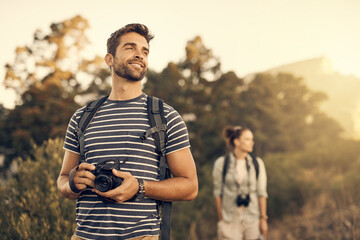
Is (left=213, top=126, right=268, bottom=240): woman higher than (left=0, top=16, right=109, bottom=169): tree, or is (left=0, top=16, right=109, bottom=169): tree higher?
(left=0, top=16, right=109, bottom=169): tree

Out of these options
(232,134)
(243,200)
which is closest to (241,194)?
(243,200)

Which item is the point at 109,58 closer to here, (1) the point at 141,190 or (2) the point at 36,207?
(1) the point at 141,190

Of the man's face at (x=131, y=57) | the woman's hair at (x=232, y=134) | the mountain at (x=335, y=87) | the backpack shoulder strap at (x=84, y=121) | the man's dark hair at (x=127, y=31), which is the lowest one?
the backpack shoulder strap at (x=84, y=121)

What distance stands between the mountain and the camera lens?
7434cm

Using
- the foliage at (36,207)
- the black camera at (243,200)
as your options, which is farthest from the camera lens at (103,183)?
the black camera at (243,200)

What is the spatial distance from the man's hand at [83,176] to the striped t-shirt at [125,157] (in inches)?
5.9

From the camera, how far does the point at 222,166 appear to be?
536 centimetres

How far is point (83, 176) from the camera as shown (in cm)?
201

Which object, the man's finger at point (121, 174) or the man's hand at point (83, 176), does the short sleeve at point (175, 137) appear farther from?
the man's hand at point (83, 176)

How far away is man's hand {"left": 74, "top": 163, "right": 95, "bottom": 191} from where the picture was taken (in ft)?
6.48

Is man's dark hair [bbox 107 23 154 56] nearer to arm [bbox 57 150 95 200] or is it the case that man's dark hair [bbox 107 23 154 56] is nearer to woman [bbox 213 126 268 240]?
arm [bbox 57 150 95 200]

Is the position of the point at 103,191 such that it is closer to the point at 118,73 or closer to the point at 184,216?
the point at 118,73

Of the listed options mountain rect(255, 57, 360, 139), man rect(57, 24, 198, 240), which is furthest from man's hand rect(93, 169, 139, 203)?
mountain rect(255, 57, 360, 139)

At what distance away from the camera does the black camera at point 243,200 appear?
502 cm
